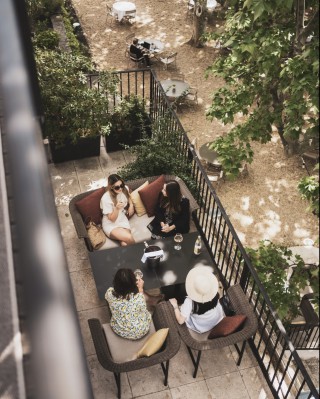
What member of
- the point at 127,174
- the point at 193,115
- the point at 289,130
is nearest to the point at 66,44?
the point at 193,115

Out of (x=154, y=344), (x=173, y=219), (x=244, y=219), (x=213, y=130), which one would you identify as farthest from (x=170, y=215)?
(x=213, y=130)

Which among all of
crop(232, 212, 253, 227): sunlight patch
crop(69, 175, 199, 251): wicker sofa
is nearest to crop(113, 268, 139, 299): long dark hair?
crop(69, 175, 199, 251): wicker sofa

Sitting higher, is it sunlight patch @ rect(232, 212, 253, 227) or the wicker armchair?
the wicker armchair

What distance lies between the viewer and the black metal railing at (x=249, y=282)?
4.91 meters

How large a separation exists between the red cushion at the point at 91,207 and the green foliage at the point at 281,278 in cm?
199

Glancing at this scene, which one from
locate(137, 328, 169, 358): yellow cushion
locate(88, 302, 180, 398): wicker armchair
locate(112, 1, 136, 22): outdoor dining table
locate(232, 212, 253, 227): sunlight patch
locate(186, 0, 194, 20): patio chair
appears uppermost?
locate(137, 328, 169, 358): yellow cushion

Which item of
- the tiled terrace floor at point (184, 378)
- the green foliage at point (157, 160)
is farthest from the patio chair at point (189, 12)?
the tiled terrace floor at point (184, 378)

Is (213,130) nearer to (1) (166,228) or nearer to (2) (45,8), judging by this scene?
(2) (45,8)

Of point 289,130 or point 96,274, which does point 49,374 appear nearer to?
point 96,274

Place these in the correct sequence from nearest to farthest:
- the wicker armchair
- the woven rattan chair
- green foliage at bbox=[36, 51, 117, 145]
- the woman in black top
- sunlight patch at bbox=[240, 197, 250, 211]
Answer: the wicker armchair → the woven rattan chair → the woman in black top → green foliage at bbox=[36, 51, 117, 145] → sunlight patch at bbox=[240, 197, 250, 211]

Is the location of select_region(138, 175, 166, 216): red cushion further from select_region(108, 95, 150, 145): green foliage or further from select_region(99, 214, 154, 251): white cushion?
select_region(108, 95, 150, 145): green foliage

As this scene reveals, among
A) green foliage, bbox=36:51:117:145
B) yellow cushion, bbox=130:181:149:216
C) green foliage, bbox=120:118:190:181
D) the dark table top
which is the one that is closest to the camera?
the dark table top

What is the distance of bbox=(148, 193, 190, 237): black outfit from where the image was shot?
20.2 feet

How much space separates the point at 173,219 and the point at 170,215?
2.6 inches
